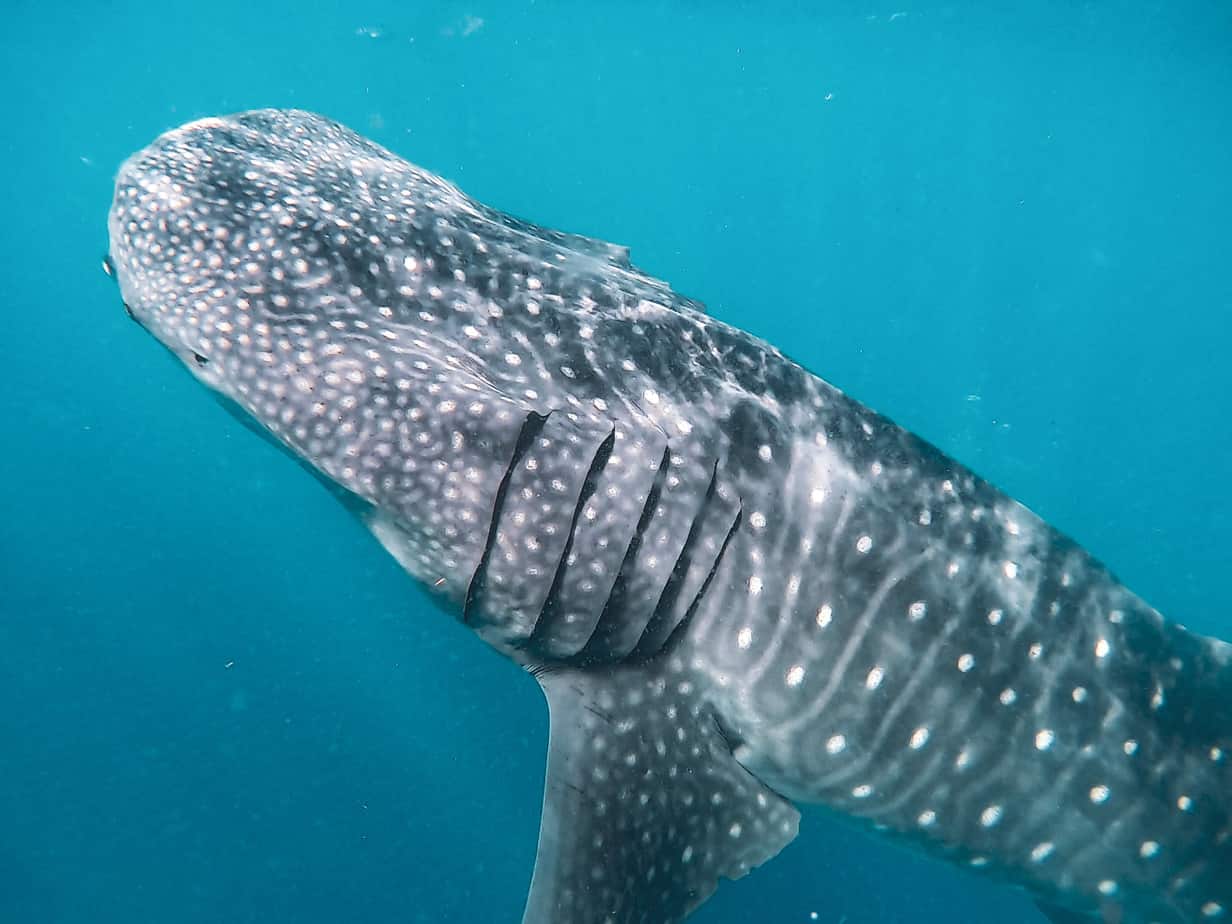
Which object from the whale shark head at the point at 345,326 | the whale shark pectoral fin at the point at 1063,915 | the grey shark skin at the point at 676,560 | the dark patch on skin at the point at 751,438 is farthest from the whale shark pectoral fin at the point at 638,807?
the whale shark pectoral fin at the point at 1063,915

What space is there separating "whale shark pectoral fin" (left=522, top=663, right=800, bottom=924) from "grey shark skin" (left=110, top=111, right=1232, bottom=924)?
0.04 ft

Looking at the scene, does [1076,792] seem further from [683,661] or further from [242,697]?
[242,697]

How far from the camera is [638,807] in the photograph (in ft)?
10.3

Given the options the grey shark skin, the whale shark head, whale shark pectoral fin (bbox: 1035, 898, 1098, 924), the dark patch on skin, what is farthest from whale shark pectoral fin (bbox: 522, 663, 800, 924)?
whale shark pectoral fin (bbox: 1035, 898, 1098, 924)

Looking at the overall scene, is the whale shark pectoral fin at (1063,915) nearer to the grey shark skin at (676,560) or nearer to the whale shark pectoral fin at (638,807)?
the grey shark skin at (676,560)

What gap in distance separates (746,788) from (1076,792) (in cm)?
166

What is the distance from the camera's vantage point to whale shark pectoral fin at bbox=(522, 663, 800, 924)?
3.01 metres

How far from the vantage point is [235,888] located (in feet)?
29.5

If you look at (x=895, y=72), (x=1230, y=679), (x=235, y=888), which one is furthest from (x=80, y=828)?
(x=895, y=72)

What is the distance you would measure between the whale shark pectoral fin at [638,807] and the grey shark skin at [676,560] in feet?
0.04

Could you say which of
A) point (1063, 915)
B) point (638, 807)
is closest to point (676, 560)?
point (638, 807)

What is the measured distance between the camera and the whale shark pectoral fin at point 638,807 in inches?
118

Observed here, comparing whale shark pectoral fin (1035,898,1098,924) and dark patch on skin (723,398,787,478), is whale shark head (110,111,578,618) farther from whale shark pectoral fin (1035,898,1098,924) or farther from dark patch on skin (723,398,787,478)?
whale shark pectoral fin (1035,898,1098,924)

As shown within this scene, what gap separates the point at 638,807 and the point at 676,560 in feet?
3.56
